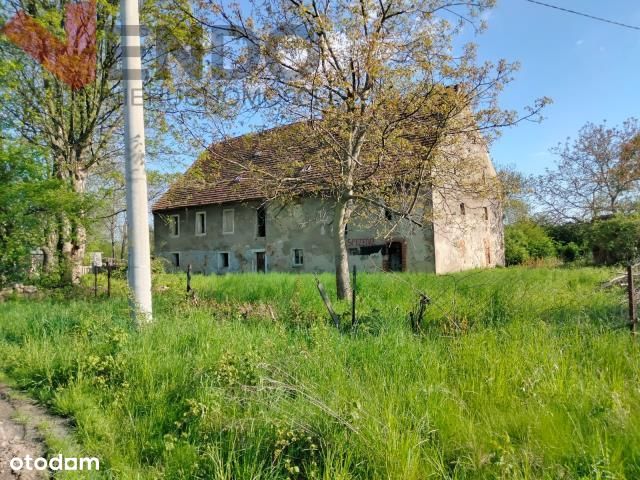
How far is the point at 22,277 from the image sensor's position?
10.7m

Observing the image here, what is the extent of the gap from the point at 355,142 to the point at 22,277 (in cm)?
873

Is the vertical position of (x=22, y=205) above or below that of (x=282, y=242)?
above

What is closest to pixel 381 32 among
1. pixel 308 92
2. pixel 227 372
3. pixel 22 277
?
pixel 308 92

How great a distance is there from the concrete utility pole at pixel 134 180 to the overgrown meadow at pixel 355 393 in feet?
2.09

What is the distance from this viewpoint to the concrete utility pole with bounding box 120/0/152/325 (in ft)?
21.0

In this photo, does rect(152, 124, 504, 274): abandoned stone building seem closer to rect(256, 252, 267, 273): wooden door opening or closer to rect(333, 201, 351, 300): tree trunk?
rect(256, 252, 267, 273): wooden door opening

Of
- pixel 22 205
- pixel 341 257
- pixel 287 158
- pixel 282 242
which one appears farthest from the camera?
pixel 282 242

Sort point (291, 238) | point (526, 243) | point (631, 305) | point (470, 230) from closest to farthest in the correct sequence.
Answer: point (631, 305)
point (470, 230)
point (291, 238)
point (526, 243)

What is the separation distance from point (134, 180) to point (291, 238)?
1832 centimetres

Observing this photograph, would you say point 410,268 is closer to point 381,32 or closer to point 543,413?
point 381,32

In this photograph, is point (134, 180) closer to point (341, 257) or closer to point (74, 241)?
point (341, 257)

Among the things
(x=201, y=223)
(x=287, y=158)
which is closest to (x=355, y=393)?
(x=287, y=158)

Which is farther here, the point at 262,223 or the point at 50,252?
the point at 262,223

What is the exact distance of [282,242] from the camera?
25.1m
